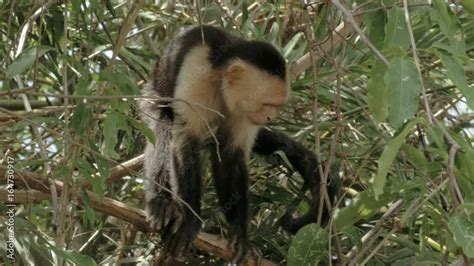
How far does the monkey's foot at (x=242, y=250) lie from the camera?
154 inches

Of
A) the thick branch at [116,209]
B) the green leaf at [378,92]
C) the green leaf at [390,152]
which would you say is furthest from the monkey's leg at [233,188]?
the green leaf at [390,152]

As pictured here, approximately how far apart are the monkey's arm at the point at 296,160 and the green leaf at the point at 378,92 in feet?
5.34

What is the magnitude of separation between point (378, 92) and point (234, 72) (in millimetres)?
1928

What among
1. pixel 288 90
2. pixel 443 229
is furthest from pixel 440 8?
pixel 288 90

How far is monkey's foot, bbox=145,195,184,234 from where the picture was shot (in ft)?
13.1

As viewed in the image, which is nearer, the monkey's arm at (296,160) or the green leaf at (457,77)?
the green leaf at (457,77)

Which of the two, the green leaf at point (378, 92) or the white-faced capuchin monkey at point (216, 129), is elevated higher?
the green leaf at point (378, 92)

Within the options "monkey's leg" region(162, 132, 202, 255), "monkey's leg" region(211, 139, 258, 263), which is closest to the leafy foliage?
"monkey's leg" region(211, 139, 258, 263)

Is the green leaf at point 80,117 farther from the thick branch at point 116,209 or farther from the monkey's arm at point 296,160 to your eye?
the monkey's arm at point 296,160

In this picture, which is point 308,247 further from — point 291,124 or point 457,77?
point 291,124

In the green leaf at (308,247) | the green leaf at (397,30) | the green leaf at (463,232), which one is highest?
the green leaf at (397,30)

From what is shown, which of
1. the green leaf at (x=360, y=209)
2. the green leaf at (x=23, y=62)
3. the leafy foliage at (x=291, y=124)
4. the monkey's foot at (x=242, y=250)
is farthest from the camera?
the monkey's foot at (x=242, y=250)

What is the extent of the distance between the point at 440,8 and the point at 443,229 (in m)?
1.25

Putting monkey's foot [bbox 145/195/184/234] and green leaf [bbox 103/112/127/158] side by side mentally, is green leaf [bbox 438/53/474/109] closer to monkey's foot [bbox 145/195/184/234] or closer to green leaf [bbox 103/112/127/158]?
green leaf [bbox 103/112/127/158]
